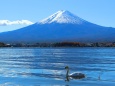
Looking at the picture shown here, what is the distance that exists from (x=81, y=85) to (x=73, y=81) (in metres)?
2.58

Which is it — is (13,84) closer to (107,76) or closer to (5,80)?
(5,80)

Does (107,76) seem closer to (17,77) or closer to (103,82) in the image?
(103,82)

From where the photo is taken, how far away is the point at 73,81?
33.4m

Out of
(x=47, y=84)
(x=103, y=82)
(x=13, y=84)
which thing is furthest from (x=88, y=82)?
(x=13, y=84)

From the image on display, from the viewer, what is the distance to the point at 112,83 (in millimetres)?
32156

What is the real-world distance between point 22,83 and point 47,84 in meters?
2.03

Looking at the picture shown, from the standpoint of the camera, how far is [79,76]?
3578 cm

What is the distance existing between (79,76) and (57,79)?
2.12 metres

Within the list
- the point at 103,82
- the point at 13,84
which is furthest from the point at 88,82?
the point at 13,84

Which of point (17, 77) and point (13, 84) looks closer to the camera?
point (13, 84)

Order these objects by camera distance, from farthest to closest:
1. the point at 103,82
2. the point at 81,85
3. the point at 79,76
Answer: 1. the point at 79,76
2. the point at 103,82
3. the point at 81,85

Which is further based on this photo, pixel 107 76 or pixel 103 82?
pixel 107 76

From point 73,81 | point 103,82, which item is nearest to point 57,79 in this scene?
point 73,81

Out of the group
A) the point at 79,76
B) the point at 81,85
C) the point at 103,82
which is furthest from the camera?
the point at 79,76
